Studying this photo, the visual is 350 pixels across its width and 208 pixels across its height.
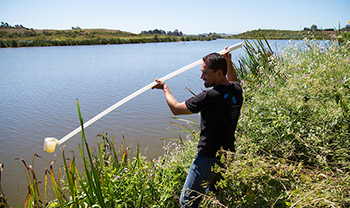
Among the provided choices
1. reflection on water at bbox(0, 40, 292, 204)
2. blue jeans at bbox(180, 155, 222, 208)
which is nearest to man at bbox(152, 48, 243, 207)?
blue jeans at bbox(180, 155, 222, 208)

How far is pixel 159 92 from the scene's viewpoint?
1209cm

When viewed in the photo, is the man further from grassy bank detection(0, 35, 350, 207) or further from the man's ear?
grassy bank detection(0, 35, 350, 207)

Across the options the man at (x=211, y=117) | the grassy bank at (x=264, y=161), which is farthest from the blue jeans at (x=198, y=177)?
the grassy bank at (x=264, y=161)

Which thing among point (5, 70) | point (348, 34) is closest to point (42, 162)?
point (348, 34)

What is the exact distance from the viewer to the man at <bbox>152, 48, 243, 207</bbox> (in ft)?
7.87

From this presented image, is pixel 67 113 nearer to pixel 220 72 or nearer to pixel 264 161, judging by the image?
pixel 220 72

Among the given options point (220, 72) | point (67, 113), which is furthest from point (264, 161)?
point (67, 113)

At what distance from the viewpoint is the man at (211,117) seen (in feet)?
7.87

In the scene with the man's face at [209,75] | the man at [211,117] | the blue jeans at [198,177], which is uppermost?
the man's face at [209,75]

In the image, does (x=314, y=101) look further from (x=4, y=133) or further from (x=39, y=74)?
(x=39, y=74)

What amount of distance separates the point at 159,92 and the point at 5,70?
12.8 meters

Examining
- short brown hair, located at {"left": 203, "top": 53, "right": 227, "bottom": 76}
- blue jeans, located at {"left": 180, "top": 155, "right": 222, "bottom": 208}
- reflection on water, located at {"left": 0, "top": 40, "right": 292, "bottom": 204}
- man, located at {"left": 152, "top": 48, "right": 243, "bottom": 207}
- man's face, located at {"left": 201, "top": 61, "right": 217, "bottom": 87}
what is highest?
short brown hair, located at {"left": 203, "top": 53, "right": 227, "bottom": 76}

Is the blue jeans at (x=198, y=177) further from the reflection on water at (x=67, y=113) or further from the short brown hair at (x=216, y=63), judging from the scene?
the reflection on water at (x=67, y=113)

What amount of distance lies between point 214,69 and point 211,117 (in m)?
0.43
